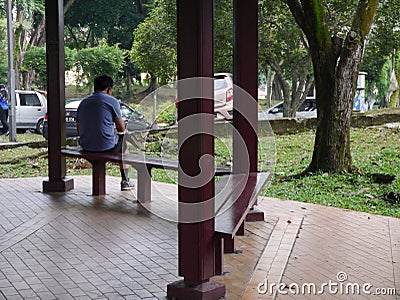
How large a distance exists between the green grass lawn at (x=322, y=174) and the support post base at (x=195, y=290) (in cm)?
382

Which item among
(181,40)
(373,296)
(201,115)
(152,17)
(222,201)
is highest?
(152,17)

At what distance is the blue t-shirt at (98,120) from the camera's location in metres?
7.95

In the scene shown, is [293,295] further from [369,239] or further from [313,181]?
[313,181]

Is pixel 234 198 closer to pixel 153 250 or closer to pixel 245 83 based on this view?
pixel 153 250

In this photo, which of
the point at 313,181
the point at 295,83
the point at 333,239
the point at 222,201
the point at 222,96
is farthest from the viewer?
the point at 295,83

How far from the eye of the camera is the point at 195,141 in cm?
436

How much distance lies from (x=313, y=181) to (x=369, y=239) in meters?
3.34

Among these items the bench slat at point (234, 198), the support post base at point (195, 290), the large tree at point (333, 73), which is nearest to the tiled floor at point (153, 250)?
the support post base at point (195, 290)

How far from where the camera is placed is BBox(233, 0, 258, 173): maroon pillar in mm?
6383

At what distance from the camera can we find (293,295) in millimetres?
4652

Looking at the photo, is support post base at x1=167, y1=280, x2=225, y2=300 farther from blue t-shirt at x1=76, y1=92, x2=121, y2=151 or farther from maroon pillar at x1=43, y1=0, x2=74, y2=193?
maroon pillar at x1=43, y1=0, x2=74, y2=193

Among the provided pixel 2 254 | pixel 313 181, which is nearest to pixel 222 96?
pixel 313 181

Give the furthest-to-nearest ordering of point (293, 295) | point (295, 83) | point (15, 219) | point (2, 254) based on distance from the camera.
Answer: point (295, 83), point (15, 219), point (2, 254), point (293, 295)

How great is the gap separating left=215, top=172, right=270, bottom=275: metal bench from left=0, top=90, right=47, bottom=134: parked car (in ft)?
54.4
